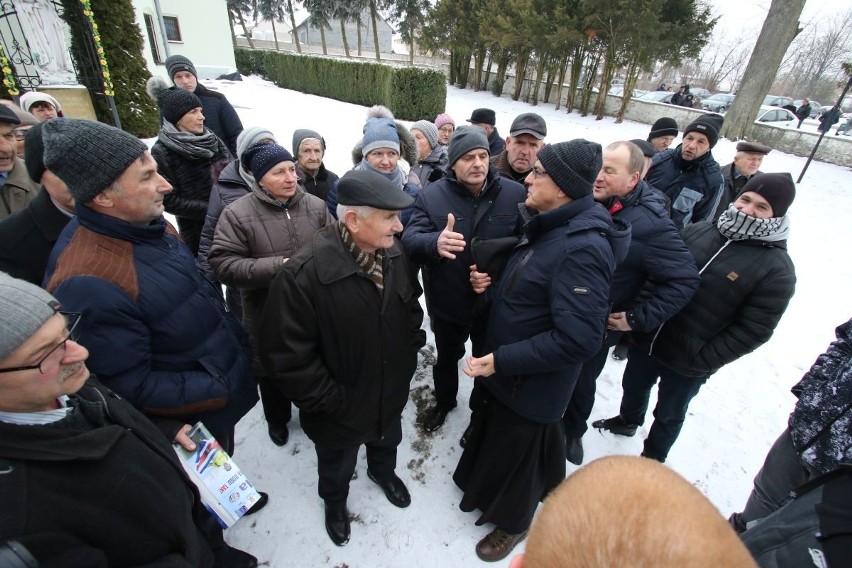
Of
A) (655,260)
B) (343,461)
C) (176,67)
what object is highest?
(176,67)

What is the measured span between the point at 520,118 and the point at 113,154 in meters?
2.95

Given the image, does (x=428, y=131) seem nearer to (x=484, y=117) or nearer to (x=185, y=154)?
(x=484, y=117)

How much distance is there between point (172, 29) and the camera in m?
18.4

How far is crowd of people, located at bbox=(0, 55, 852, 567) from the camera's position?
3.21ft

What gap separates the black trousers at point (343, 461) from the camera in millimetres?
2213

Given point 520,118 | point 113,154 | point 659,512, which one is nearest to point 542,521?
point 659,512

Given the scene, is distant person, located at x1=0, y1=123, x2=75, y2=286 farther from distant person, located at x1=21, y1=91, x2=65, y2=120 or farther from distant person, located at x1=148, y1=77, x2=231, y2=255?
distant person, located at x1=21, y1=91, x2=65, y2=120


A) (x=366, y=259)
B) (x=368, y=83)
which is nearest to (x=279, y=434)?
(x=366, y=259)

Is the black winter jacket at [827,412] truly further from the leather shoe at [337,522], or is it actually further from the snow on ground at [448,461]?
the leather shoe at [337,522]

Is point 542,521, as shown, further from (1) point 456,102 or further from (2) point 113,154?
(1) point 456,102

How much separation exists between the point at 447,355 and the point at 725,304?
1.83 metres

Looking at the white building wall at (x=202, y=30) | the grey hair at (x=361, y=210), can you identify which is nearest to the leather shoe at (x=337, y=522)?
the grey hair at (x=361, y=210)

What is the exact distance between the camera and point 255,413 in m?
3.10

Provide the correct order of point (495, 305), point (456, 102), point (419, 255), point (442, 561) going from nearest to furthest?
point (495, 305) < point (442, 561) < point (419, 255) < point (456, 102)
